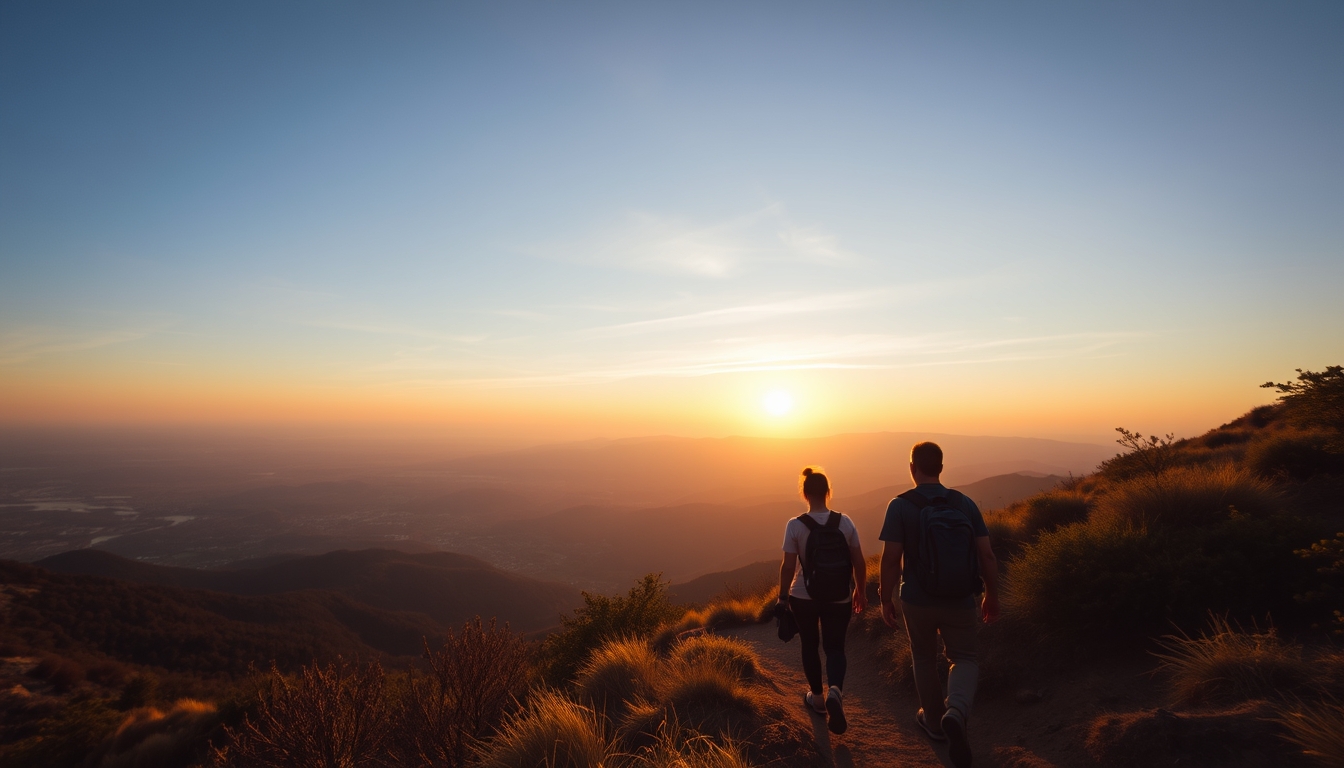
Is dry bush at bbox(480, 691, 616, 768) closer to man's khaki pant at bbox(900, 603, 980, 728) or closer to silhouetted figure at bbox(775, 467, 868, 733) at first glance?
silhouetted figure at bbox(775, 467, 868, 733)

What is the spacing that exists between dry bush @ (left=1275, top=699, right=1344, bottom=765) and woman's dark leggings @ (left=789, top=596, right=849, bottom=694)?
2.52m

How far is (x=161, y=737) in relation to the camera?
534 inches

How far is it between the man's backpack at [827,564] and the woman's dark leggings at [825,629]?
4.0 inches

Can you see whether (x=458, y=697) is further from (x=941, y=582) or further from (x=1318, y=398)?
(x=1318, y=398)

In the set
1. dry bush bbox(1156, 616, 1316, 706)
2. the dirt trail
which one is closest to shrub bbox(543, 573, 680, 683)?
the dirt trail

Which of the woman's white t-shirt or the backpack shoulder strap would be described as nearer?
the backpack shoulder strap

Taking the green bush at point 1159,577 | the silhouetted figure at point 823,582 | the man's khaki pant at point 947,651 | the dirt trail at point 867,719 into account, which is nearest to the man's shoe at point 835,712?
the silhouetted figure at point 823,582

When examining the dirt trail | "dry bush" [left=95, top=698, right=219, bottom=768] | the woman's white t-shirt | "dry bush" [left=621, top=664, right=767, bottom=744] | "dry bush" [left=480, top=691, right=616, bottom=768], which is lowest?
"dry bush" [left=95, top=698, right=219, bottom=768]

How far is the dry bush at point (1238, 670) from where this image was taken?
3500 millimetres

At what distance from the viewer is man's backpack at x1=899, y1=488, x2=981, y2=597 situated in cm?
363

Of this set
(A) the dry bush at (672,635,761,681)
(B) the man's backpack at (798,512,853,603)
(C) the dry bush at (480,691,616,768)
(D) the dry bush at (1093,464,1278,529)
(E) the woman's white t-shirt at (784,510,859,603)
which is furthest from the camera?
(D) the dry bush at (1093,464,1278,529)

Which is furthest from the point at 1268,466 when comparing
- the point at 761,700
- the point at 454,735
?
the point at 454,735

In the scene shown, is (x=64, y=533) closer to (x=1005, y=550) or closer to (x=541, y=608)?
(x=541, y=608)

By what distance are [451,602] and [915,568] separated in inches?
4092
